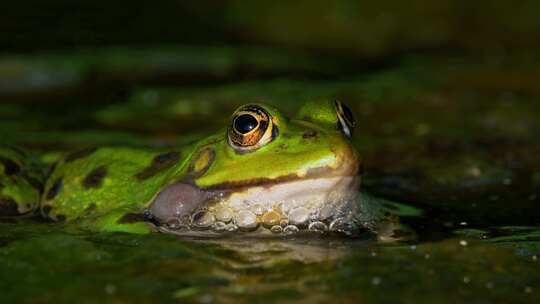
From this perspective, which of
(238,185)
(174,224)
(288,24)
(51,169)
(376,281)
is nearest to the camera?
(376,281)

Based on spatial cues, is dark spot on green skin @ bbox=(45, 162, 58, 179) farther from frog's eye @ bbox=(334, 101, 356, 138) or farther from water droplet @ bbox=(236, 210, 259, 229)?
frog's eye @ bbox=(334, 101, 356, 138)

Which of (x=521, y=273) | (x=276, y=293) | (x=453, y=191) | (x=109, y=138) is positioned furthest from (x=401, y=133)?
(x=276, y=293)

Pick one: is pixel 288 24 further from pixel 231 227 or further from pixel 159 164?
pixel 231 227

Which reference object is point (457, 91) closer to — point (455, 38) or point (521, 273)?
point (455, 38)

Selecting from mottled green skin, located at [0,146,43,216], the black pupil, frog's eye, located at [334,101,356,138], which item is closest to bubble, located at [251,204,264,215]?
the black pupil

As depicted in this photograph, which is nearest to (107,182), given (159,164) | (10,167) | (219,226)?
(159,164)

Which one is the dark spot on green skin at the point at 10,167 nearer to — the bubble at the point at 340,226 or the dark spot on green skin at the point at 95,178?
the dark spot on green skin at the point at 95,178
